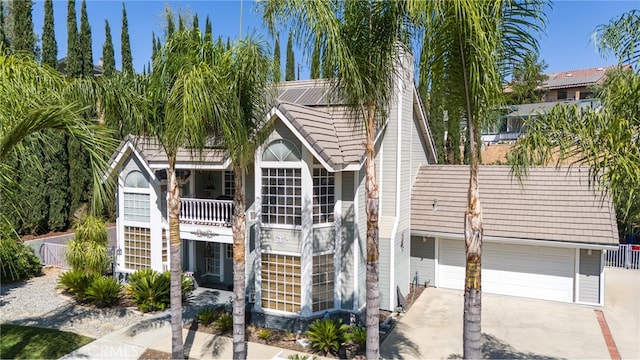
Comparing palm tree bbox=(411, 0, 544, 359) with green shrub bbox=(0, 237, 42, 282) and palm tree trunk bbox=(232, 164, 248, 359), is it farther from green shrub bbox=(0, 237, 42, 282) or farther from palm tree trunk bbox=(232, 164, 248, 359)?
green shrub bbox=(0, 237, 42, 282)

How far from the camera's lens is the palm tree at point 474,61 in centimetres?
620

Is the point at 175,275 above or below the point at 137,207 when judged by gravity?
below

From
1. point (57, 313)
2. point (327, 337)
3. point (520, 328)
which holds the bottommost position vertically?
point (520, 328)

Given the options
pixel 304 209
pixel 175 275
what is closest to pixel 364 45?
pixel 304 209

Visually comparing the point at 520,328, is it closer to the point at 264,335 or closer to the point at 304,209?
the point at 304,209

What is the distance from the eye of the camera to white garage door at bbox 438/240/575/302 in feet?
50.8

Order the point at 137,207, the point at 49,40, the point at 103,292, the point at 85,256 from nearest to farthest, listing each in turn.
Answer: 1. the point at 103,292
2. the point at 85,256
3. the point at 137,207
4. the point at 49,40

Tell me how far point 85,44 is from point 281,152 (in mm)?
22796

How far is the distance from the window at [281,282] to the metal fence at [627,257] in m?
15.9

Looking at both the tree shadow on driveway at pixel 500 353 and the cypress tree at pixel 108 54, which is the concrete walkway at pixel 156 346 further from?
the cypress tree at pixel 108 54

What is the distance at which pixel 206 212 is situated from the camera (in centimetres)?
1504

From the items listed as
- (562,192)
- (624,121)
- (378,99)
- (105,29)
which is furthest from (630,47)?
(105,29)

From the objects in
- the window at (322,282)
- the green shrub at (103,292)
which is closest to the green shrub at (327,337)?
the window at (322,282)

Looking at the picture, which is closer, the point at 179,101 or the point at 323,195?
the point at 179,101
